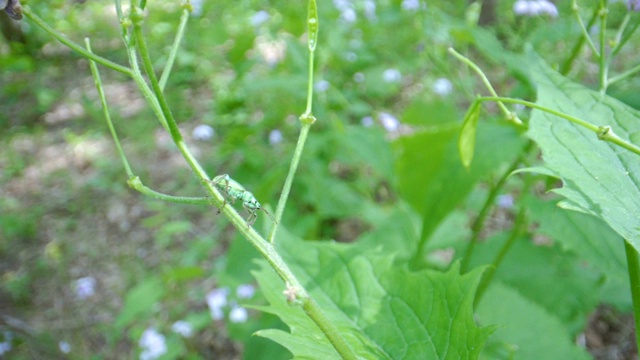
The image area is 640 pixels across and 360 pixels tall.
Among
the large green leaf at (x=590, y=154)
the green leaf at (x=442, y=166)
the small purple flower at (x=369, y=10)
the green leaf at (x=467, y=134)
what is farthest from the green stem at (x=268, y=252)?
the small purple flower at (x=369, y=10)

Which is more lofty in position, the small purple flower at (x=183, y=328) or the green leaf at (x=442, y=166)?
the green leaf at (x=442, y=166)

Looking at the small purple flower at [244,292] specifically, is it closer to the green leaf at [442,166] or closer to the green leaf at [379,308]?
the green leaf at [442,166]

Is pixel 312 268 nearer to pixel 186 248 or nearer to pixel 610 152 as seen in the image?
pixel 610 152

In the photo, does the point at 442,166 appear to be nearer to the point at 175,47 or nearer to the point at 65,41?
the point at 175,47

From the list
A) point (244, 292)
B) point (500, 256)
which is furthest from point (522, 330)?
point (244, 292)

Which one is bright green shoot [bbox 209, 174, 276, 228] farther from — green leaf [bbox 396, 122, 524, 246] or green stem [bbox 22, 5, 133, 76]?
green leaf [bbox 396, 122, 524, 246]

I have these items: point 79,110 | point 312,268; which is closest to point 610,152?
point 312,268
